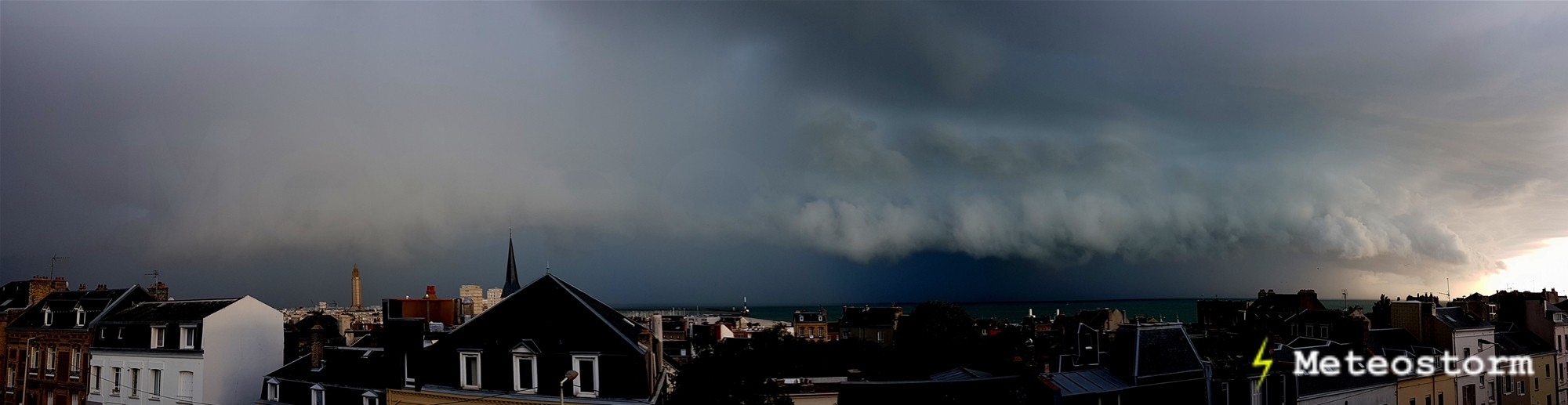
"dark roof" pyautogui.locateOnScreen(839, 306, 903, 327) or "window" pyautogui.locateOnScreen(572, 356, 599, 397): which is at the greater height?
"window" pyautogui.locateOnScreen(572, 356, 599, 397)

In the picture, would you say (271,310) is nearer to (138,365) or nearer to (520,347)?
(138,365)

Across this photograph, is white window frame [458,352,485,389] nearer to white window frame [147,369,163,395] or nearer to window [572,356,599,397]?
window [572,356,599,397]

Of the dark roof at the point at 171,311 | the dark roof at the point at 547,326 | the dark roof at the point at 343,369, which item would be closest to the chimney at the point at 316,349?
the dark roof at the point at 343,369

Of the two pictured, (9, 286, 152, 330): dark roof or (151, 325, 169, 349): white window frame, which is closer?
(151, 325, 169, 349): white window frame

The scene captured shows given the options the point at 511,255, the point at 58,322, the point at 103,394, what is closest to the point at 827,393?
the point at 103,394

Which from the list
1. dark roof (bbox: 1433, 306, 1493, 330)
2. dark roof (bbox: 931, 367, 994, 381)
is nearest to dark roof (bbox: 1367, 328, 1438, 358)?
dark roof (bbox: 1433, 306, 1493, 330)

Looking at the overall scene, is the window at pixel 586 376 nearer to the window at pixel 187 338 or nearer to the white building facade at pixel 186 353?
the white building facade at pixel 186 353
